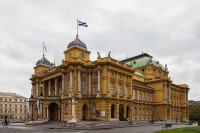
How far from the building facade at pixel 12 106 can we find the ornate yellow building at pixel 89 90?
52366 mm

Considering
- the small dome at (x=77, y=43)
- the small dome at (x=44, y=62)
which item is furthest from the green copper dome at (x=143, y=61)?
the small dome at (x=77, y=43)

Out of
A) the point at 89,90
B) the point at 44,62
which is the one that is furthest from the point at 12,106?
the point at 89,90

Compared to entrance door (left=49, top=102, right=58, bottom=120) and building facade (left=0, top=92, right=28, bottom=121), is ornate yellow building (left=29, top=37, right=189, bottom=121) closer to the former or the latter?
entrance door (left=49, top=102, right=58, bottom=120)

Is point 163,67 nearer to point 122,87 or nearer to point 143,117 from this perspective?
point 143,117

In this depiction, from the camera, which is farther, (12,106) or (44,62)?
(12,106)

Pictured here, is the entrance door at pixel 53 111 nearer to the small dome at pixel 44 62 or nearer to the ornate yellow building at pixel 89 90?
the ornate yellow building at pixel 89 90

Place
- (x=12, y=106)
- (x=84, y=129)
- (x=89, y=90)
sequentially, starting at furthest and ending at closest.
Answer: (x=12, y=106), (x=89, y=90), (x=84, y=129)

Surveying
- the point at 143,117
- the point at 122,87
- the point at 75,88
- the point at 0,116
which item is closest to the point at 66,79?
the point at 75,88

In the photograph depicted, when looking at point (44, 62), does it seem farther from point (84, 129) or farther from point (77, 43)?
point (84, 129)

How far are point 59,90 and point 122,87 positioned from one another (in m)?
20.6

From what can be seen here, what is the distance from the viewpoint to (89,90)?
228ft

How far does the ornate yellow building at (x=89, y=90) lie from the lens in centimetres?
6612

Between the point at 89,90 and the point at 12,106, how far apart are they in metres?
85.6

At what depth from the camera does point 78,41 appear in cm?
7344
